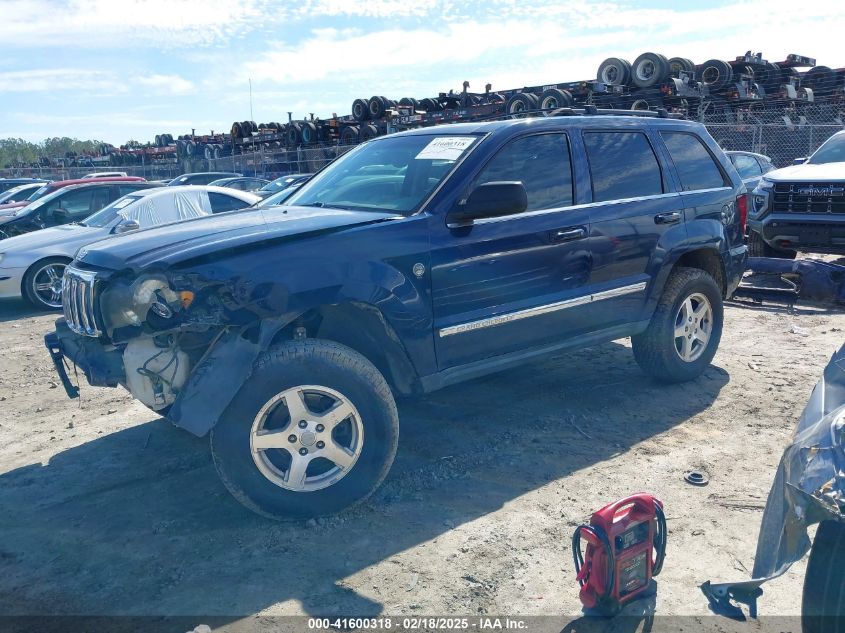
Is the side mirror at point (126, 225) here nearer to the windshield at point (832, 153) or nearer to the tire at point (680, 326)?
the tire at point (680, 326)

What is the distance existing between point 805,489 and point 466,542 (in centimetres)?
164

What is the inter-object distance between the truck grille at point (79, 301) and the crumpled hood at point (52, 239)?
214 inches

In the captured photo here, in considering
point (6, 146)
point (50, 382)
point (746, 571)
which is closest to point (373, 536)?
point (746, 571)

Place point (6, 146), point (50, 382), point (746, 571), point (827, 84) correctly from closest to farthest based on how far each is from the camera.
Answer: point (746, 571), point (50, 382), point (827, 84), point (6, 146)

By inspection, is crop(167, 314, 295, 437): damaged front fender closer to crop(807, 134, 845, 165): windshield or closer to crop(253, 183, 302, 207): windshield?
crop(253, 183, 302, 207): windshield

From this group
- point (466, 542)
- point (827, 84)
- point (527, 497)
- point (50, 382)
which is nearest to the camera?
point (466, 542)

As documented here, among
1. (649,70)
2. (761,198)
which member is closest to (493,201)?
(761,198)

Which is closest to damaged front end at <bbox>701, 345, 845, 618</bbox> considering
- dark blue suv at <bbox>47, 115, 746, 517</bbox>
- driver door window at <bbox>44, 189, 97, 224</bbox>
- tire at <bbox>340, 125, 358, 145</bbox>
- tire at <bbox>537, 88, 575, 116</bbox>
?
dark blue suv at <bbox>47, 115, 746, 517</bbox>

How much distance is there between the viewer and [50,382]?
5906mm

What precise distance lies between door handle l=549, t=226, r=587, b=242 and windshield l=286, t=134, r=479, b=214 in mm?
735

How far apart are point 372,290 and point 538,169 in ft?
4.85

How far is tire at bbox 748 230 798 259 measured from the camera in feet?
30.9

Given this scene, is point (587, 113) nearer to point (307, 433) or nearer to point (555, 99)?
point (307, 433)

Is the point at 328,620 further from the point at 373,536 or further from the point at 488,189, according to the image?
the point at 488,189
